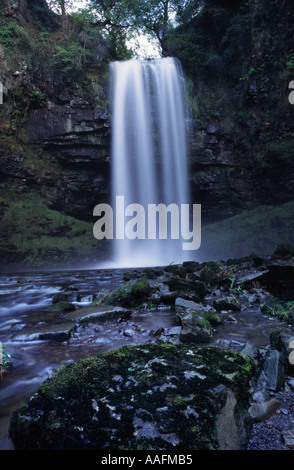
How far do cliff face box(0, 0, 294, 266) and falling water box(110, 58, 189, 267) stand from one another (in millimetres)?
698

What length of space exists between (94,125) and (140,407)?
48.4 feet

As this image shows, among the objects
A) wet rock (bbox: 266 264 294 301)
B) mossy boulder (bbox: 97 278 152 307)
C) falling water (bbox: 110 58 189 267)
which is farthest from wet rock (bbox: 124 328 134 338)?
falling water (bbox: 110 58 189 267)

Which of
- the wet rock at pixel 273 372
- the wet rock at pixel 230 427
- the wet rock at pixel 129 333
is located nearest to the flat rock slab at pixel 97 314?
the wet rock at pixel 129 333

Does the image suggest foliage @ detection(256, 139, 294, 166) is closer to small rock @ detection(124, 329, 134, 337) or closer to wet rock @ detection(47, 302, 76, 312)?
wet rock @ detection(47, 302, 76, 312)

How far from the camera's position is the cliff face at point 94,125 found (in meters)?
13.9

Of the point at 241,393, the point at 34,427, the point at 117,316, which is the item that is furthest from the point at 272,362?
the point at 117,316

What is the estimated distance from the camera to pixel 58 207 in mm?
15336

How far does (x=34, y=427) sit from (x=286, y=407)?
4.93ft

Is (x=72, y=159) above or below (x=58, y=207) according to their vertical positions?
above

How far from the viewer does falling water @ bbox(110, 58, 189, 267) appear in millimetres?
15117

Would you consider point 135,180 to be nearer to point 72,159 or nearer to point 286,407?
point 72,159

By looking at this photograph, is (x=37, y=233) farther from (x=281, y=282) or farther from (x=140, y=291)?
(x=281, y=282)

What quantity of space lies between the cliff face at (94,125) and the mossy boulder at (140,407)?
12999 millimetres

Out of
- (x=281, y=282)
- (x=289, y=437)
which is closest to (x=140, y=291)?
(x=281, y=282)
